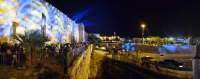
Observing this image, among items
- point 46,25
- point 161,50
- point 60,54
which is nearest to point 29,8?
point 46,25

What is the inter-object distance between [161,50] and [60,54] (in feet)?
166

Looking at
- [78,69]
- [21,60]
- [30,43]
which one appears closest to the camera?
[30,43]

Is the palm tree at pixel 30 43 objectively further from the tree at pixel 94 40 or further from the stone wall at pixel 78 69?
the tree at pixel 94 40

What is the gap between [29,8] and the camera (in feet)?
70.4

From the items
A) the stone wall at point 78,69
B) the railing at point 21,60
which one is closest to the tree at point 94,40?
the stone wall at point 78,69

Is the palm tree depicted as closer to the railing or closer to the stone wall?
the railing

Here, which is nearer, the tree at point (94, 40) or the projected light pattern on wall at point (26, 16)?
the projected light pattern on wall at point (26, 16)

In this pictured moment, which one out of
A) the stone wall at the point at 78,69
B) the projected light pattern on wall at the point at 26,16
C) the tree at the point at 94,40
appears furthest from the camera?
the tree at the point at 94,40

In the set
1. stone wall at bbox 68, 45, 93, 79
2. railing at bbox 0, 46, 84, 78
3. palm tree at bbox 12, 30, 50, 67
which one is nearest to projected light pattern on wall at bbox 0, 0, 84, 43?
stone wall at bbox 68, 45, 93, 79

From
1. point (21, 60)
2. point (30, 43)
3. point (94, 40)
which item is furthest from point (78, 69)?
point (94, 40)

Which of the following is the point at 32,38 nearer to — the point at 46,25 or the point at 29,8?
the point at 29,8

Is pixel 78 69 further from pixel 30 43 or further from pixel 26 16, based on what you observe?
pixel 26 16

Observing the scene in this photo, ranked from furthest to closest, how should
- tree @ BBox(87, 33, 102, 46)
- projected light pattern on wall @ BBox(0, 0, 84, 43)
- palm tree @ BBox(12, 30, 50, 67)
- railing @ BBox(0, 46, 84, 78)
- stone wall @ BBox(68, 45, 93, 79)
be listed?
tree @ BBox(87, 33, 102, 46), projected light pattern on wall @ BBox(0, 0, 84, 43), palm tree @ BBox(12, 30, 50, 67), railing @ BBox(0, 46, 84, 78), stone wall @ BBox(68, 45, 93, 79)

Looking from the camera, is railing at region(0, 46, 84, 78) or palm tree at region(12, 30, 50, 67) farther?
palm tree at region(12, 30, 50, 67)
